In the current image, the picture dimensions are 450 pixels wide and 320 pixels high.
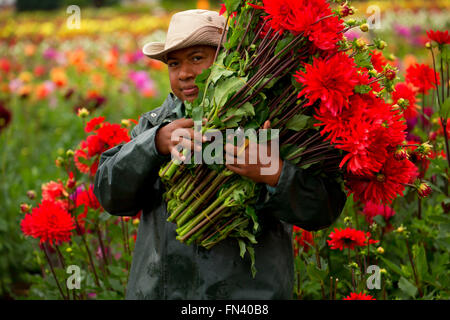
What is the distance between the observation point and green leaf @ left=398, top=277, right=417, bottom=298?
2.26 meters

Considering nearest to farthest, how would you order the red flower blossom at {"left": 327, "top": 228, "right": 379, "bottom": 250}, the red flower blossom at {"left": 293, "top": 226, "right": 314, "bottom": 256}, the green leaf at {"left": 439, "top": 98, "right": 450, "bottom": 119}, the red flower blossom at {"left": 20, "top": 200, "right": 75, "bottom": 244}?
the red flower blossom at {"left": 327, "top": 228, "right": 379, "bottom": 250} < the green leaf at {"left": 439, "top": 98, "right": 450, "bottom": 119} < the red flower blossom at {"left": 20, "top": 200, "right": 75, "bottom": 244} < the red flower blossom at {"left": 293, "top": 226, "right": 314, "bottom": 256}

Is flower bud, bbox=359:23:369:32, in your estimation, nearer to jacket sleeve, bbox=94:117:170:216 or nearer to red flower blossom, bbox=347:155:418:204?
red flower blossom, bbox=347:155:418:204

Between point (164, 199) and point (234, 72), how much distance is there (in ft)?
1.56

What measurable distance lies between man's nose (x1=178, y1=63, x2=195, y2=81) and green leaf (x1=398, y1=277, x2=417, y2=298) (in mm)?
1304

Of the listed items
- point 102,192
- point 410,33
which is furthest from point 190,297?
point 410,33

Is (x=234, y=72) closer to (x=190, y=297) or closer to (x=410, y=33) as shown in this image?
(x=190, y=297)

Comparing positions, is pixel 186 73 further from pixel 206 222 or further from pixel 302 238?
pixel 302 238

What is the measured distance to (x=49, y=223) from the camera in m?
2.24

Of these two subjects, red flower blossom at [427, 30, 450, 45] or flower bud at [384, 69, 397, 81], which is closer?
flower bud at [384, 69, 397, 81]

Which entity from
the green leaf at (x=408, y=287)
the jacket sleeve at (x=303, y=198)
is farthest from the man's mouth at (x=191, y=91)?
the green leaf at (x=408, y=287)

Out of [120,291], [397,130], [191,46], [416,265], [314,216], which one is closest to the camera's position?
[397,130]

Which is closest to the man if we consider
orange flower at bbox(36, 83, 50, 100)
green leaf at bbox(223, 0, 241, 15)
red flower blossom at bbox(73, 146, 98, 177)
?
green leaf at bbox(223, 0, 241, 15)

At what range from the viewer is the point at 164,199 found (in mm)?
1728

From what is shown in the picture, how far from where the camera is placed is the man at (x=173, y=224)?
157 cm
